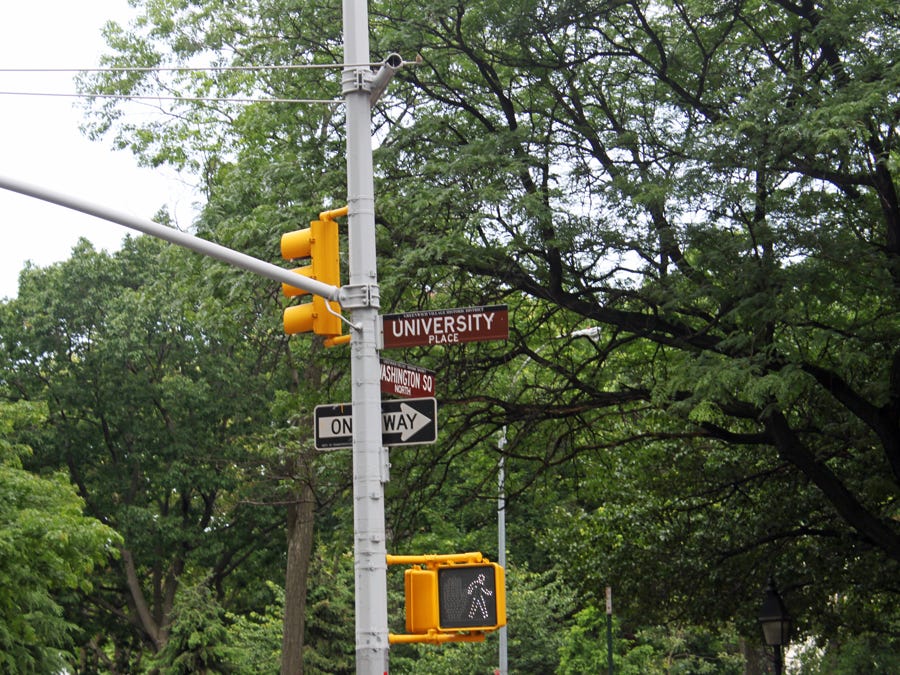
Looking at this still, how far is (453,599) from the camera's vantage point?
816cm

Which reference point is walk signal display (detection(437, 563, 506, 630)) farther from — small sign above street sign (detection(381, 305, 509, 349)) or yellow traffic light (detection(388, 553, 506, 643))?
small sign above street sign (detection(381, 305, 509, 349))

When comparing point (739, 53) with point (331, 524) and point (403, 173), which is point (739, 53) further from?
point (331, 524)

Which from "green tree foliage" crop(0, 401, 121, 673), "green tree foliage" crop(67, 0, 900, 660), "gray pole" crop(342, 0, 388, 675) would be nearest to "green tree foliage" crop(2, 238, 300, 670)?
"green tree foliage" crop(0, 401, 121, 673)

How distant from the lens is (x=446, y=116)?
52.0 ft

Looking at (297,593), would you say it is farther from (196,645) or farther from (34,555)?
(34,555)

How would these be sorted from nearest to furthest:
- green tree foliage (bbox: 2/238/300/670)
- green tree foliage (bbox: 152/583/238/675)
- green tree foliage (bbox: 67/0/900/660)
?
green tree foliage (bbox: 67/0/900/660) → green tree foliage (bbox: 152/583/238/675) → green tree foliage (bbox: 2/238/300/670)

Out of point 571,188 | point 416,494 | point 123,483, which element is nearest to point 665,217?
point 571,188

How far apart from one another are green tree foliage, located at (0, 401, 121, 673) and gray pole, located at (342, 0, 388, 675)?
13172mm

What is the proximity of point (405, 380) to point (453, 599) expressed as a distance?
71.3 inches

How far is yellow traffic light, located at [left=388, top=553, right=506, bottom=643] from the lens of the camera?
26.7 feet

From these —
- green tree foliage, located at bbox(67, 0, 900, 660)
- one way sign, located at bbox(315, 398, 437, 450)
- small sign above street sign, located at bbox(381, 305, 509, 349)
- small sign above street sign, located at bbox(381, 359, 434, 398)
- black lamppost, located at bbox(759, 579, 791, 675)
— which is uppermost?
green tree foliage, located at bbox(67, 0, 900, 660)

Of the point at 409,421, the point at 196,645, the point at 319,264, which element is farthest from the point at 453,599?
the point at 196,645

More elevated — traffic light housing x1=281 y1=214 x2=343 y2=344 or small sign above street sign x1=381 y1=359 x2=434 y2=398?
traffic light housing x1=281 y1=214 x2=343 y2=344

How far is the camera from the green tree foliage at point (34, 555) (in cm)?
2141
